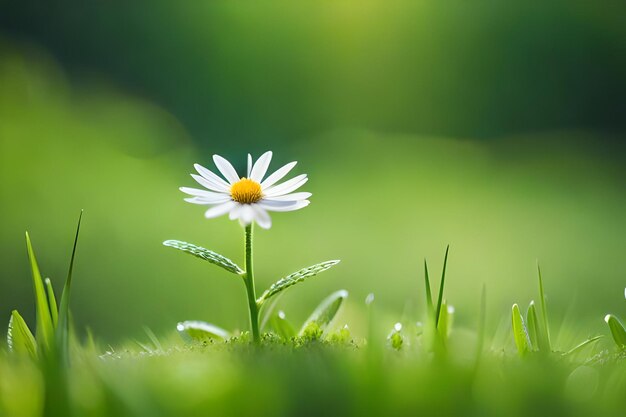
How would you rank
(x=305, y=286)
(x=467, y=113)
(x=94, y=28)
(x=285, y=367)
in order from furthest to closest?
(x=94, y=28) < (x=467, y=113) < (x=305, y=286) < (x=285, y=367)

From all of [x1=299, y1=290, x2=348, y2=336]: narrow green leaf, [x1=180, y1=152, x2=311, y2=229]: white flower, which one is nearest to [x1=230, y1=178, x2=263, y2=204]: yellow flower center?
[x1=180, y1=152, x2=311, y2=229]: white flower

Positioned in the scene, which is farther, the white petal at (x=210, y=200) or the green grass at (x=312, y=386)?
the white petal at (x=210, y=200)


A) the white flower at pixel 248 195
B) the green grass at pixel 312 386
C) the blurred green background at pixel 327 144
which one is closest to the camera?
the green grass at pixel 312 386

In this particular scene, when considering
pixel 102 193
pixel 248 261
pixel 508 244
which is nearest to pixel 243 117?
pixel 102 193

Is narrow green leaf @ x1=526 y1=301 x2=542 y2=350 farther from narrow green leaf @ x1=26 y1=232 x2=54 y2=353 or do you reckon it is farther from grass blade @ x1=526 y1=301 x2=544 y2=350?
narrow green leaf @ x1=26 y1=232 x2=54 y2=353

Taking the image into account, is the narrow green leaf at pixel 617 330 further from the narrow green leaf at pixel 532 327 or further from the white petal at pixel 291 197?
the white petal at pixel 291 197

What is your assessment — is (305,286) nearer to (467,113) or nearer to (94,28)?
(467,113)

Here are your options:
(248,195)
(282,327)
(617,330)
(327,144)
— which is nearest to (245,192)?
(248,195)

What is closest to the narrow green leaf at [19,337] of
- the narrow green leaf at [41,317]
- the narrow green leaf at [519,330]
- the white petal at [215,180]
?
the narrow green leaf at [41,317]

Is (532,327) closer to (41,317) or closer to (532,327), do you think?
(532,327)
